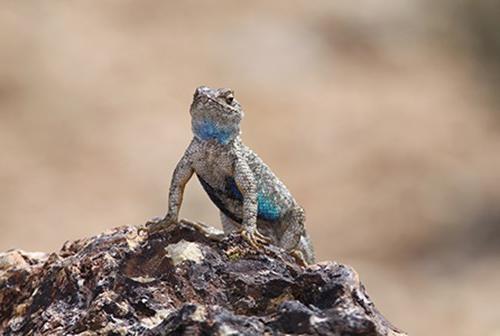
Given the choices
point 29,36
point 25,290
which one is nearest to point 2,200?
point 29,36

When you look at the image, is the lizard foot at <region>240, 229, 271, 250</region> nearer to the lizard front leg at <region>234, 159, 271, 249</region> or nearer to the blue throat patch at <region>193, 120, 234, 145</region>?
the lizard front leg at <region>234, 159, 271, 249</region>

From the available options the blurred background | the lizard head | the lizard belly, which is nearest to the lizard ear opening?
the lizard head

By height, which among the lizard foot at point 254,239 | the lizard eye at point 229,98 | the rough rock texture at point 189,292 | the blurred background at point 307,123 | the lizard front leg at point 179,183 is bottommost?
the rough rock texture at point 189,292

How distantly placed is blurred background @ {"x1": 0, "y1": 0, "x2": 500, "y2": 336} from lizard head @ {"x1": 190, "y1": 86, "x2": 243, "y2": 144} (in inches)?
337

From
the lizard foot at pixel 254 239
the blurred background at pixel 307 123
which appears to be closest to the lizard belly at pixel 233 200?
the lizard foot at pixel 254 239

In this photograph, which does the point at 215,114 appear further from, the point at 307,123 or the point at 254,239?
the point at 307,123

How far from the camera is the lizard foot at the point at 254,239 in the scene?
5.26 m

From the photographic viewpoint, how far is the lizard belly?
19.7ft

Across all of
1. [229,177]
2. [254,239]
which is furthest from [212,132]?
[254,239]

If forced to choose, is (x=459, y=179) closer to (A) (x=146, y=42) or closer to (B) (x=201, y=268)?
(A) (x=146, y=42)

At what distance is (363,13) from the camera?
2528 centimetres

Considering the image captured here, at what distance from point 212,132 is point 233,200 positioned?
1.32 ft

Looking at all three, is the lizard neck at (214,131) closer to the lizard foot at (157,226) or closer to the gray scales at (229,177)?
the gray scales at (229,177)

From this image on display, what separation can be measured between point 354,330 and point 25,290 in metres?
2.04
